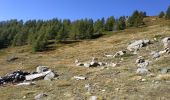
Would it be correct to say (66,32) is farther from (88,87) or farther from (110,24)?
(88,87)

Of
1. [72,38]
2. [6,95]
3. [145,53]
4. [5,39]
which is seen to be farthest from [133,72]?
[5,39]

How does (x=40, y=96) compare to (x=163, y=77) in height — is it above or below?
below

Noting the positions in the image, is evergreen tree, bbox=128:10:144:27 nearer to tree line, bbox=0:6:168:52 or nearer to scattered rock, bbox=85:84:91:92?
tree line, bbox=0:6:168:52

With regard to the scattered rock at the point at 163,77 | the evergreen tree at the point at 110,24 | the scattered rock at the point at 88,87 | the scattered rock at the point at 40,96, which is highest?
the evergreen tree at the point at 110,24

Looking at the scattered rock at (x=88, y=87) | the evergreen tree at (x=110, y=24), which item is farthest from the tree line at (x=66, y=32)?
the scattered rock at (x=88, y=87)

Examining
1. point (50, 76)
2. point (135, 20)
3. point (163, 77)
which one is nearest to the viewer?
point (163, 77)

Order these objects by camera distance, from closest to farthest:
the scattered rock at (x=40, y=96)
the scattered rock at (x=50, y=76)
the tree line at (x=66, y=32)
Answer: the scattered rock at (x=40, y=96)
the scattered rock at (x=50, y=76)
the tree line at (x=66, y=32)

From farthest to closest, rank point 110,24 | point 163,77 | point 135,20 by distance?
1. point 135,20
2. point 110,24
3. point 163,77

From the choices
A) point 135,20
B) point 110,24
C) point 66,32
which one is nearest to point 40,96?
point 66,32

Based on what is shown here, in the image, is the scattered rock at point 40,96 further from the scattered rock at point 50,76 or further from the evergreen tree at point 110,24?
the evergreen tree at point 110,24

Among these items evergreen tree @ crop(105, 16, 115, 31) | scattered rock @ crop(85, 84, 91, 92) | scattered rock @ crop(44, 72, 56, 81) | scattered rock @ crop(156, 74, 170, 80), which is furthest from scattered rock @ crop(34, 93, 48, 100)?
evergreen tree @ crop(105, 16, 115, 31)

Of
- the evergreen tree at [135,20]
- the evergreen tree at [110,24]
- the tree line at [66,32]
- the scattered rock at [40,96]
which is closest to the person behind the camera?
the scattered rock at [40,96]

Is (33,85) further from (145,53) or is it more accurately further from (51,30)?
(51,30)

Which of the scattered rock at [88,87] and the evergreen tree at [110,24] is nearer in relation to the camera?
the scattered rock at [88,87]
